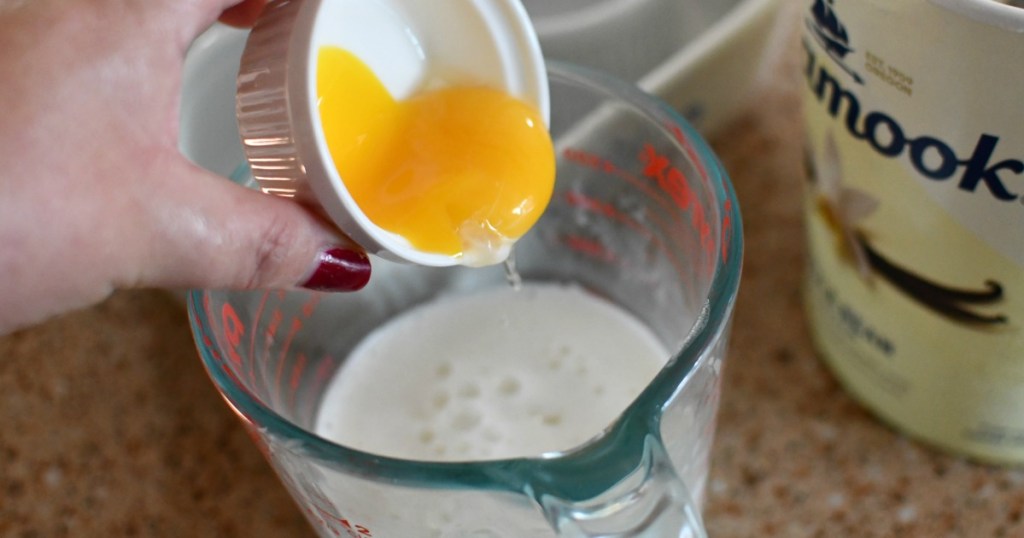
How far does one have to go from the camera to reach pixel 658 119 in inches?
24.1

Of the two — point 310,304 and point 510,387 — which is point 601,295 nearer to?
point 510,387

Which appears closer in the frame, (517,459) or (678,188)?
(517,459)

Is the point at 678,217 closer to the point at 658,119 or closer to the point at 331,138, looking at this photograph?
the point at 658,119

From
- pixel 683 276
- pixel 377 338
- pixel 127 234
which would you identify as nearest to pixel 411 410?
pixel 377 338

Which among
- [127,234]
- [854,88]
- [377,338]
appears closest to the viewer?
[127,234]

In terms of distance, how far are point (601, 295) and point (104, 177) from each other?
45 centimetres

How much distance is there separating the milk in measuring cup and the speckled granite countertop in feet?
0.26

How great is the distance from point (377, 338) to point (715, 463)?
26 cm

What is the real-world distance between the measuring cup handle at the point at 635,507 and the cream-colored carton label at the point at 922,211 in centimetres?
22

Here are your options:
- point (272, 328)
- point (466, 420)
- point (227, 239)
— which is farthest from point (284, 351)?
point (227, 239)

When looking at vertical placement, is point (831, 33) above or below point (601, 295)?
above

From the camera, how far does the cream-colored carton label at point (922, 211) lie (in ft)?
1.54

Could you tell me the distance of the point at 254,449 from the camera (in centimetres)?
72

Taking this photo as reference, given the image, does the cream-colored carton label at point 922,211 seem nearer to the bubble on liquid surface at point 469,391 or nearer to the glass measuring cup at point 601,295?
the glass measuring cup at point 601,295
